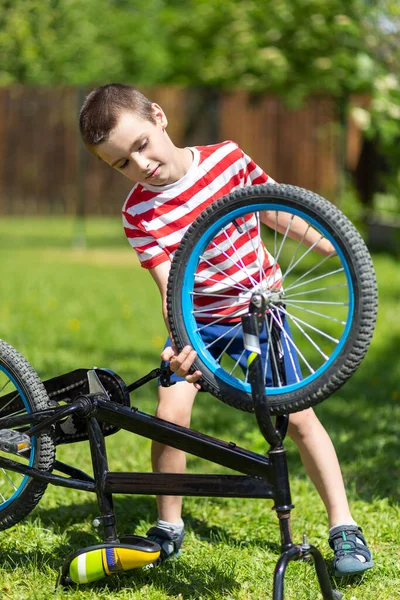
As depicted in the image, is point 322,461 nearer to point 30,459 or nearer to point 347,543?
point 347,543

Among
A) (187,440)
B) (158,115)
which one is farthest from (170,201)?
(187,440)

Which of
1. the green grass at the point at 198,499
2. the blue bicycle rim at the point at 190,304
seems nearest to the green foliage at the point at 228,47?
the green grass at the point at 198,499

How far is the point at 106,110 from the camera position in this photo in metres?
2.52

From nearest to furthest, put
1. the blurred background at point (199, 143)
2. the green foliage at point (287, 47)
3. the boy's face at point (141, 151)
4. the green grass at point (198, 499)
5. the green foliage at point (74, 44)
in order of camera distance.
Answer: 1. the boy's face at point (141, 151)
2. the green grass at point (198, 499)
3. the blurred background at point (199, 143)
4. the green foliage at point (287, 47)
5. the green foliage at point (74, 44)

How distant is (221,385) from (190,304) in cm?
24

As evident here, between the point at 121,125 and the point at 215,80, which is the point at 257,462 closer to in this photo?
the point at 121,125

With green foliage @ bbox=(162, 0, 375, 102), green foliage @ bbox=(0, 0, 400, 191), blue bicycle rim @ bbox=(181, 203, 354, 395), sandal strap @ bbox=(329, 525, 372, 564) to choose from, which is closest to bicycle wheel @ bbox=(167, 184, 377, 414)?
blue bicycle rim @ bbox=(181, 203, 354, 395)

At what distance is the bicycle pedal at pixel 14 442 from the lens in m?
2.69

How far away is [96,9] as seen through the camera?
82.3 feet

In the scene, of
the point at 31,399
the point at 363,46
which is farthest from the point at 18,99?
the point at 31,399

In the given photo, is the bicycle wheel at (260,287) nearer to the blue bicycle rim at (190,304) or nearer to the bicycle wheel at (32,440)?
the blue bicycle rim at (190,304)

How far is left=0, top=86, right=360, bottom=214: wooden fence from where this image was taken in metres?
13.4

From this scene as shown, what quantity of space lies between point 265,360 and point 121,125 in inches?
31.0

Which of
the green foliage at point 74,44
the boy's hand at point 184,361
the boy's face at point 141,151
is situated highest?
the green foliage at point 74,44
